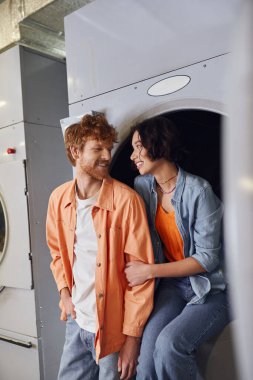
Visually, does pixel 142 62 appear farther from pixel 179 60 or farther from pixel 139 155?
pixel 139 155

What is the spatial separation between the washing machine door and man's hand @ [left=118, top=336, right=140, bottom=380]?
862 mm

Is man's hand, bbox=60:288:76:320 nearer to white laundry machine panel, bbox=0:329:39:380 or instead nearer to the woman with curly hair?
the woman with curly hair

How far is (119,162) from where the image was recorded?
1812mm

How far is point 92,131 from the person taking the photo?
144cm

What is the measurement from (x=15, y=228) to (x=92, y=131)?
95 cm

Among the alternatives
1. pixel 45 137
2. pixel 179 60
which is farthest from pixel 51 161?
pixel 179 60

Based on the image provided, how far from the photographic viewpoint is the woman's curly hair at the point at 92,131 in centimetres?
143

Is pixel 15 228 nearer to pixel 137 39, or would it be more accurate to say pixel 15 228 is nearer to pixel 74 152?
pixel 74 152

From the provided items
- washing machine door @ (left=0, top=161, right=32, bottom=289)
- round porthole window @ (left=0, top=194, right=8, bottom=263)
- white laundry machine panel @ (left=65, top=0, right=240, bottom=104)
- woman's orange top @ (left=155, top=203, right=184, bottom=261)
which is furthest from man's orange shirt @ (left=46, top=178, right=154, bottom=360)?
round porthole window @ (left=0, top=194, right=8, bottom=263)

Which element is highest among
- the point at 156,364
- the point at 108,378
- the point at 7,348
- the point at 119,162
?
the point at 119,162

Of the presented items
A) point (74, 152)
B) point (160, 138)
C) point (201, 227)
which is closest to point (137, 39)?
point (160, 138)

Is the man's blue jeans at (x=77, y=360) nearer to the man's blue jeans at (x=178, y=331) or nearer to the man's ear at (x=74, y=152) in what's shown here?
the man's blue jeans at (x=178, y=331)

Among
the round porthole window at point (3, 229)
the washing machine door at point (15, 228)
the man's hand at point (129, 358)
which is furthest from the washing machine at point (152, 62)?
the round porthole window at point (3, 229)

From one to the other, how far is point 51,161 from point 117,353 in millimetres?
1254
